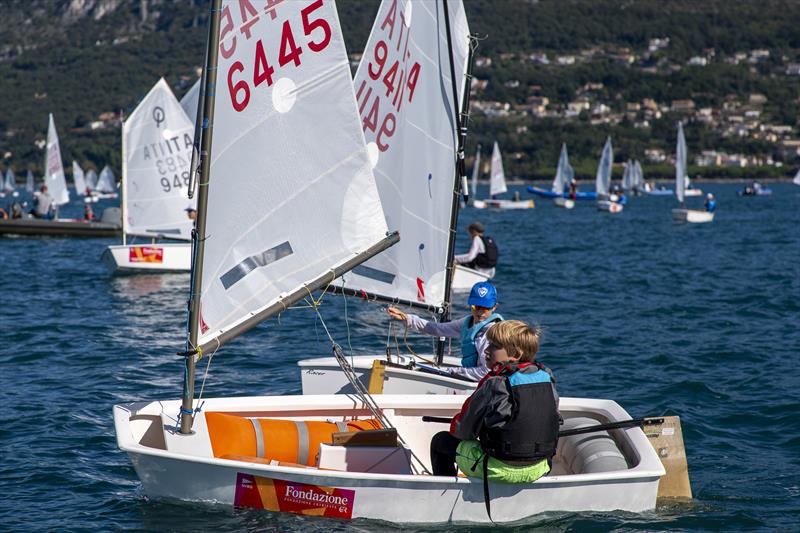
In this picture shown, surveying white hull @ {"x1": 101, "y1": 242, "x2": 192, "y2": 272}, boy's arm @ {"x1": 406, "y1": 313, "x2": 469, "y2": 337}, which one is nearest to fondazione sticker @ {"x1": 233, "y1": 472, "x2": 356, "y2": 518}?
boy's arm @ {"x1": 406, "y1": 313, "x2": 469, "y2": 337}

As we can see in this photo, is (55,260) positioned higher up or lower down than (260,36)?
lower down

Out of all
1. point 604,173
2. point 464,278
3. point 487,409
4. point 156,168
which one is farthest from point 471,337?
point 604,173

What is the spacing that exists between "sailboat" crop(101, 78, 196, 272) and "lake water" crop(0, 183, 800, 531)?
186 cm

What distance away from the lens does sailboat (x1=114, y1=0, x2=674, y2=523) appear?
7.60 metres

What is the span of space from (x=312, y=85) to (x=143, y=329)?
10722mm

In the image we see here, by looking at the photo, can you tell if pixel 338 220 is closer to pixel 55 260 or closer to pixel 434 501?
pixel 434 501

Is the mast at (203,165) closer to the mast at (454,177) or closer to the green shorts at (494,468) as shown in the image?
the green shorts at (494,468)

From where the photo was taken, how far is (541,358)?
1532 centimetres

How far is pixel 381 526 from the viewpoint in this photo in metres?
7.65

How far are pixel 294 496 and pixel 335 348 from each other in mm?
1866

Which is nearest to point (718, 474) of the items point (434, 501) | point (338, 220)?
point (434, 501)

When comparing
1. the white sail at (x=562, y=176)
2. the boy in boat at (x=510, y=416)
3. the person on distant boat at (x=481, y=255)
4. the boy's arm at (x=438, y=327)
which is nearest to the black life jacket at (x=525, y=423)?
the boy in boat at (x=510, y=416)

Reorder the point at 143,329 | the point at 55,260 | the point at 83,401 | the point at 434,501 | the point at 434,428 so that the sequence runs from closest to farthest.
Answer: the point at 434,501
the point at 434,428
the point at 83,401
the point at 143,329
the point at 55,260

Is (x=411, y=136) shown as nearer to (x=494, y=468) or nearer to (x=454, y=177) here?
(x=454, y=177)
